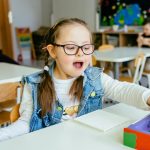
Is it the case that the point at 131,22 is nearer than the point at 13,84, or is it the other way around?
the point at 13,84

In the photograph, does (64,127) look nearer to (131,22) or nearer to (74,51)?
(74,51)

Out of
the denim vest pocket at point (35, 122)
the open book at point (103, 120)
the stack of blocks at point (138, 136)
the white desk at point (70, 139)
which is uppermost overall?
the stack of blocks at point (138, 136)

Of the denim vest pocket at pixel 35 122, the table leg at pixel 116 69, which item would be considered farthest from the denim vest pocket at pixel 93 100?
the table leg at pixel 116 69

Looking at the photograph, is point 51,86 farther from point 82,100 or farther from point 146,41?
point 146,41

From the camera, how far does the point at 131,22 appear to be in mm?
5758

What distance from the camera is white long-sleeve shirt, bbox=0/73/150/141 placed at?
1101mm

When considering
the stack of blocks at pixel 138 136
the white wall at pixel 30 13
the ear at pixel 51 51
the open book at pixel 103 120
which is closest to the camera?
the stack of blocks at pixel 138 136

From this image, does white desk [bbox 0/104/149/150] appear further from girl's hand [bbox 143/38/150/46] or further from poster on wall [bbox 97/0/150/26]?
poster on wall [bbox 97/0/150/26]

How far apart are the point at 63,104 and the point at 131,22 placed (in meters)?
4.75

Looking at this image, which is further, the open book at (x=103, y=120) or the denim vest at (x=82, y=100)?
the denim vest at (x=82, y=100)

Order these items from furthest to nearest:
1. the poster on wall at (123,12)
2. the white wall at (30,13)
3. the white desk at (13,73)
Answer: the white wall at (30,13) < the poster on wall at (123,12) < the white desk at (13,73)

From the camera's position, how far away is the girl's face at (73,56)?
4.00 feet

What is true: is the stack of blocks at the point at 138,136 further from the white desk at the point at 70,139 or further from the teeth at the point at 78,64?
the teeth at the point at 78,64

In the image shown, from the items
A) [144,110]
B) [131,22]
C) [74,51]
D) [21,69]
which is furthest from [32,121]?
[131,22]
